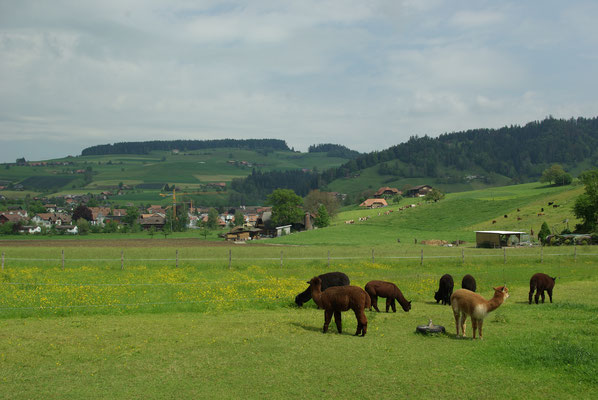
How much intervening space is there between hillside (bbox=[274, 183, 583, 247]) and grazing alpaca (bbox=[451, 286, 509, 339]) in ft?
155

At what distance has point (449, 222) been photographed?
299 ft

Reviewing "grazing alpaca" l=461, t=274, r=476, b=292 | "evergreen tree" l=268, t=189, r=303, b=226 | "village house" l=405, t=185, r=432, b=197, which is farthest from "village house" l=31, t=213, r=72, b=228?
"grazing alpaca" l=461, t=274, r=476, b=292

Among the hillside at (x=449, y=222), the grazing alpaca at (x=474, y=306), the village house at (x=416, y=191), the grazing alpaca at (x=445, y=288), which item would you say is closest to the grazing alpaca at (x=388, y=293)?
the grazing alpaca at (x=445, y=288)

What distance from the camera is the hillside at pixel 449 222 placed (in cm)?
7269

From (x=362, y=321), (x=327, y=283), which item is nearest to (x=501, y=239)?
(x=327, y=283)

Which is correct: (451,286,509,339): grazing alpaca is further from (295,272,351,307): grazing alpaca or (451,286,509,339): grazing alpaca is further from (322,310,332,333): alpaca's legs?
(295,272,351,307): grazing alpaca

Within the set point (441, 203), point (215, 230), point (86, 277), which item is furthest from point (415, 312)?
point (215, 230)

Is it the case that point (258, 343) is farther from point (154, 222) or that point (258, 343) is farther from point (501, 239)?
point (154, 222)

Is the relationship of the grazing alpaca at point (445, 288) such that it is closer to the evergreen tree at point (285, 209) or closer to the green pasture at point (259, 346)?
the green pasture at point (259, 346)

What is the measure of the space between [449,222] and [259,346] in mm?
83105

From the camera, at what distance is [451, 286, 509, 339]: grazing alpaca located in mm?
14320

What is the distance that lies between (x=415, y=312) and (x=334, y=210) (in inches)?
4095

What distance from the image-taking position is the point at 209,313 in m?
19.1

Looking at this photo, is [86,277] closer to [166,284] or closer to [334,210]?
[166,284]
